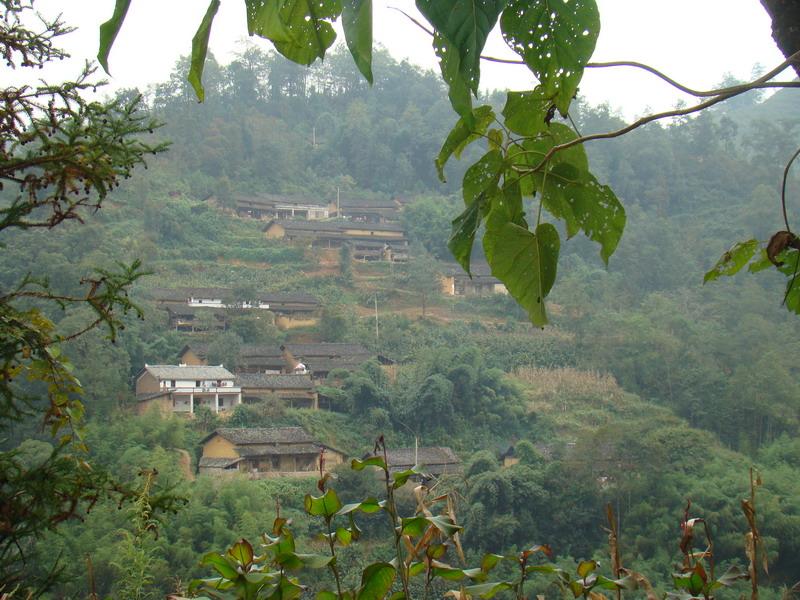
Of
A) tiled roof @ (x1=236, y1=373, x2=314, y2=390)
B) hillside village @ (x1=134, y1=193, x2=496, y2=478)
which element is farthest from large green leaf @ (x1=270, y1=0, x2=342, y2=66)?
tiled roof @ (x1=236, y1=373, x2=314, y2=390)

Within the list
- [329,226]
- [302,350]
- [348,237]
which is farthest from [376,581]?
[329,226]

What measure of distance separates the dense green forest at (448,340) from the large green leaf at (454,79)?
344 centimetres

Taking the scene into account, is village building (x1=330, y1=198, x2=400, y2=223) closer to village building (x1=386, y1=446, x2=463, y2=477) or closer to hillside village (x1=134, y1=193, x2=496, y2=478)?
hillside village (x1=134, y1=193, x2=496, y2=478)

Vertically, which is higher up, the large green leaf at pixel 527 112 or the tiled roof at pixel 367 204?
the tiled roof at pixel 367 204

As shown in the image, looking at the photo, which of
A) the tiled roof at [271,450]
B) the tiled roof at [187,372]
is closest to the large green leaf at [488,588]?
the tiled roof at [271,450]

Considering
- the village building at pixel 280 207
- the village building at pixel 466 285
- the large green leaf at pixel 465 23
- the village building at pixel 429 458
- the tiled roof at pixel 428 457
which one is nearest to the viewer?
the large green leaf at pixel 465 23

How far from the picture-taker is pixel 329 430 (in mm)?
11961

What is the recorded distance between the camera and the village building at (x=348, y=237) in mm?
18359

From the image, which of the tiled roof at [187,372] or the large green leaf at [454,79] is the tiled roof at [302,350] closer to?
the tiled roof at [187,372]

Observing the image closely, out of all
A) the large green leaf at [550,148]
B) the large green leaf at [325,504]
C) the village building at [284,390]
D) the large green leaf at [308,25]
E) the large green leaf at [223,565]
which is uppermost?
the large green leaf at [308,25]

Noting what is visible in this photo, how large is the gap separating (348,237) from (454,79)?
721 inches

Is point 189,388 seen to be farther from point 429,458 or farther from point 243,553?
point 243,553

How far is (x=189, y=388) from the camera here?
1249cm

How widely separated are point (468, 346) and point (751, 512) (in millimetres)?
13602
